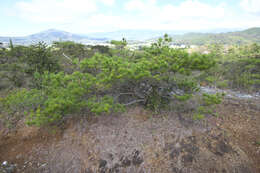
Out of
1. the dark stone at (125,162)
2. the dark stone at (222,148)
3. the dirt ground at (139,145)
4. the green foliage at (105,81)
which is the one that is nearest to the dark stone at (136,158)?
the dirt ground at (139,145)

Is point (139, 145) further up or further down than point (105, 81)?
further down

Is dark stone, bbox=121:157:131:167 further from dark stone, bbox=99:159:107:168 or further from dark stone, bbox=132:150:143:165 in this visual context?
dark stone, bbox=99:159:107:168

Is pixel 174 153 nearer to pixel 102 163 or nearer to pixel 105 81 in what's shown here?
pixel 102 163

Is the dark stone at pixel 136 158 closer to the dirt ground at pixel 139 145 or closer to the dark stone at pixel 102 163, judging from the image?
the dirt ground at pixel 139 145

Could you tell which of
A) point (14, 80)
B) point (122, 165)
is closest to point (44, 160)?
point (122, 165)

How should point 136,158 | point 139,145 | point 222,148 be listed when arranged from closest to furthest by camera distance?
point 136,158 < point 222,148 < point 139,145

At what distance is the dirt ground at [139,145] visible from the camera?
414 centimetres

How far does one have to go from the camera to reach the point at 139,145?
4.77m

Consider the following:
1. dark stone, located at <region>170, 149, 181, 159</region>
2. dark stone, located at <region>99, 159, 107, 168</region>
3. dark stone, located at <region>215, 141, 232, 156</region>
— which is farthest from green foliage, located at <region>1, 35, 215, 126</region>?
dark stone, located at <region>215, 141, 232, 156</region>

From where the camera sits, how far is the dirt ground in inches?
163

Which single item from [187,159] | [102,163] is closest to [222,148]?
[187,159]

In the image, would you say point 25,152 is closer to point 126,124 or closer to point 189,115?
point 126,124

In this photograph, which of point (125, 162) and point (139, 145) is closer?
point (125, 162)

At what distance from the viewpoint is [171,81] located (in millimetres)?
5262
